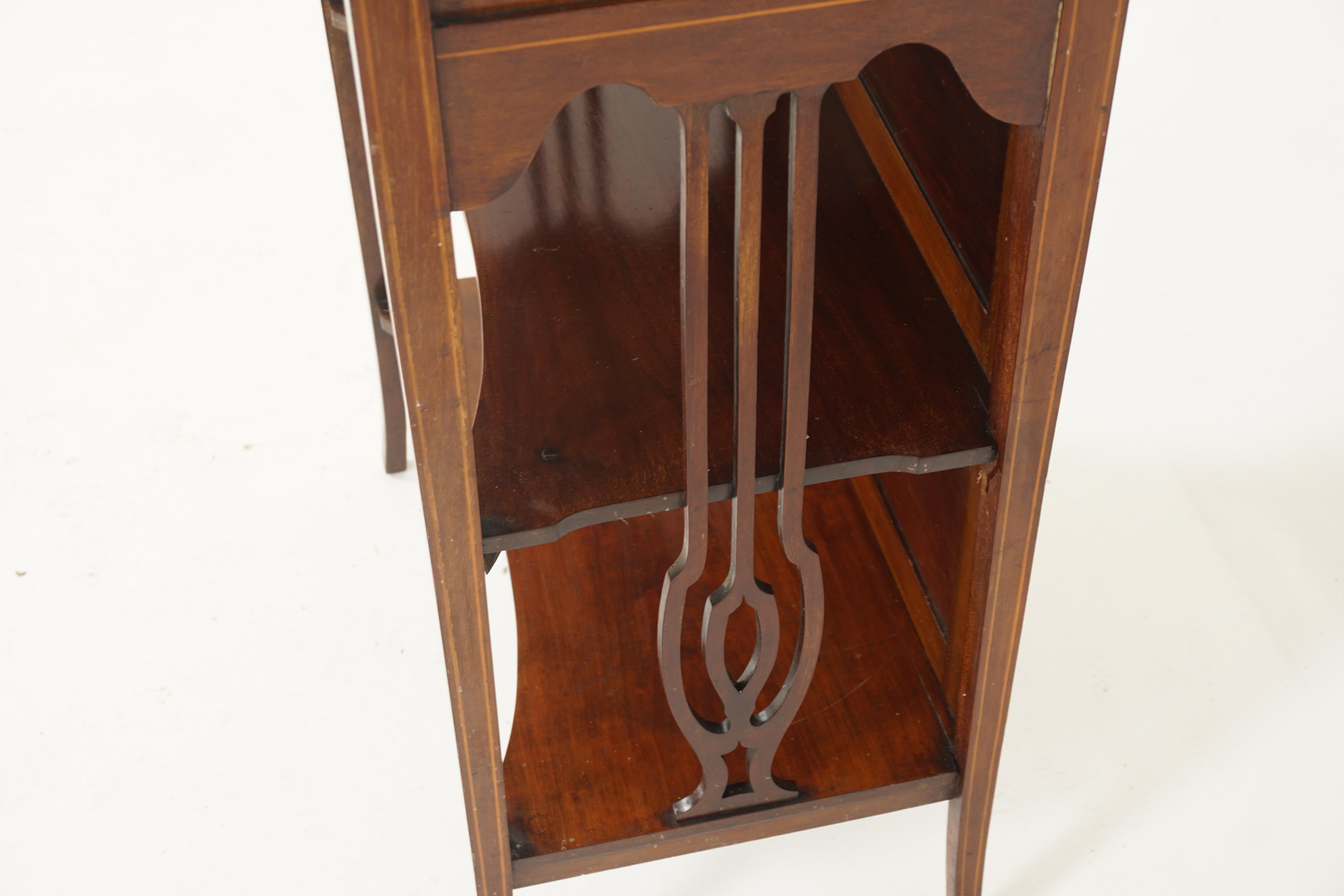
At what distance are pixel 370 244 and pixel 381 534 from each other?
1.49 feet

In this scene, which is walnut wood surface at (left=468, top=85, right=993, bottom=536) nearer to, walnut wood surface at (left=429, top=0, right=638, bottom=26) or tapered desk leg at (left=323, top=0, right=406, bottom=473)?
tapered desk leg at (left=323, top=0, right=406, bottom=473)

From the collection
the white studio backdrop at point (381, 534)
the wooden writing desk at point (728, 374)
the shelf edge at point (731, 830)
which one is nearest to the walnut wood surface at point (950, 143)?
the wooden writing desk at point (728, 374)

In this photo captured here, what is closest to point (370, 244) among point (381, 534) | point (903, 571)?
point (381, 534)

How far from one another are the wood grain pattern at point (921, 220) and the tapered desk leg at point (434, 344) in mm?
462

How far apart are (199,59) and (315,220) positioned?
676mm

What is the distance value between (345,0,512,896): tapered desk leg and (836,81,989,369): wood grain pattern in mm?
462

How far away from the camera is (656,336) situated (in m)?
1.32

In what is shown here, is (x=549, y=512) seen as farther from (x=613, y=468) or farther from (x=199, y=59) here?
(x=199, y=59)

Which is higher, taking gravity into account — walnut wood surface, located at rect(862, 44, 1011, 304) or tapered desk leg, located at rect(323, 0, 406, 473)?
walnut wood surface, located at rect(862, 44, 1011, 304)

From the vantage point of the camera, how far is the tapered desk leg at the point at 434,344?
90 cm

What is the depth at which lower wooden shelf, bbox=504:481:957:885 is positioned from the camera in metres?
1.43

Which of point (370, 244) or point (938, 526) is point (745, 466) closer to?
point (938, 526)

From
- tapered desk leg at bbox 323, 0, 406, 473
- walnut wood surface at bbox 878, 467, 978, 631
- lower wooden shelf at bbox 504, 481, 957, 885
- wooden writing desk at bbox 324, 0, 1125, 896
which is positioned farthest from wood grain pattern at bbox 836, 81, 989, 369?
tapered desk leg at bbox 323, 0, 406, 473

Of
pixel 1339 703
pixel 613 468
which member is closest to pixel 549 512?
pixel 613 468
